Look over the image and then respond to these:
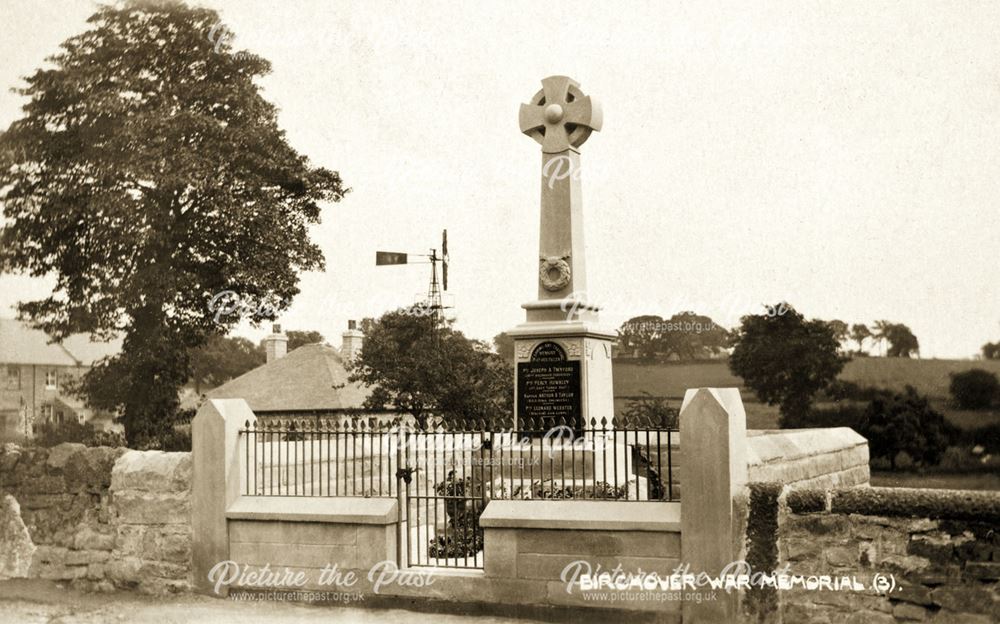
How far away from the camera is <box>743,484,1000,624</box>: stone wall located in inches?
299

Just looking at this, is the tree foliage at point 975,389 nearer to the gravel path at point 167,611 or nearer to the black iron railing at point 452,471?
the black iron railing at point 452,471

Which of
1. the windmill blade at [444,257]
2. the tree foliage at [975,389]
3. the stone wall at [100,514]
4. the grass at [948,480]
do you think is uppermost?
the windmill blade at [444,257]

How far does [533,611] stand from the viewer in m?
9.06

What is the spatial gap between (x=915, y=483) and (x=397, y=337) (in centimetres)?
1487

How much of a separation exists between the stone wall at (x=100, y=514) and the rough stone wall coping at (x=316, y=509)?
848 mm

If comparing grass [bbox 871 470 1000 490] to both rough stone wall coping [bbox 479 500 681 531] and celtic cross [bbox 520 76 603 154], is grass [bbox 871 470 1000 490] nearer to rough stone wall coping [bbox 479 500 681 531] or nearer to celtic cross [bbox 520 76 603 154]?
celtic cross [bbox 520 76 603 154]

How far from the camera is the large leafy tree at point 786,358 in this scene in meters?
32.3

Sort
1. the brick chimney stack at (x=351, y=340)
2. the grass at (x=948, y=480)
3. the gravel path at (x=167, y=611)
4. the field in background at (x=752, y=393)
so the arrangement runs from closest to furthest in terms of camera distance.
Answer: the gravel path at (x=167, y=611) < the grass at (x=948, y=480) < the field in background at (x=752, y=393) < the brick chimney stack at (x=351, y=340)

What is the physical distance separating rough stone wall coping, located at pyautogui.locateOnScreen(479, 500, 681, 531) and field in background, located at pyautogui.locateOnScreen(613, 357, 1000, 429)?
15.3 metres

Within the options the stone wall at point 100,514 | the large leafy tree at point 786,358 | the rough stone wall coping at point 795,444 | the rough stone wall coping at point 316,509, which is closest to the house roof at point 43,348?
the stone wall at point 100,514

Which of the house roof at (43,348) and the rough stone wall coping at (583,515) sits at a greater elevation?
the house roof at (43,348)

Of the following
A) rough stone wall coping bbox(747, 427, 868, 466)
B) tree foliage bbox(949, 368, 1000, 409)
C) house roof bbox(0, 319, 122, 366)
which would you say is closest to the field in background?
tree foliage bbox(949, 368, 1000, 409)

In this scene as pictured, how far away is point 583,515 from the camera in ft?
29.5

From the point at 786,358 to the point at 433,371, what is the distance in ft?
45.2
